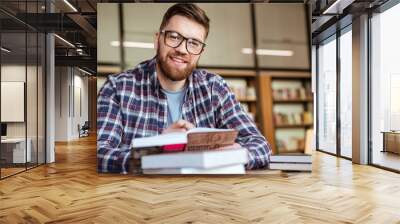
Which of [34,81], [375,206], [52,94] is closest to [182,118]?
[375,206]

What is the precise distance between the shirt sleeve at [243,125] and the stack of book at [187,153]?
1317 millimetres

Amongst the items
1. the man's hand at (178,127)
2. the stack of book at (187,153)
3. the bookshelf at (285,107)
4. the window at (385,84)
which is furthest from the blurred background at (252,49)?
the window at (385,84)

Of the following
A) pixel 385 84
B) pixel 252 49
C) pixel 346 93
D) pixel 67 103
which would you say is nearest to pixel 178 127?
pixel 252 49

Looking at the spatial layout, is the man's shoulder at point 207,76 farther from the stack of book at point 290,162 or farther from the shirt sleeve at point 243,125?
the stack of book at point 290,162

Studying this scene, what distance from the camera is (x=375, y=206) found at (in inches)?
163

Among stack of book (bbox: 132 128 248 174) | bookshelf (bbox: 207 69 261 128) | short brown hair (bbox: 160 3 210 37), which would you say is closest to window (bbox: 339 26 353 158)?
bookshelf (bbox: 207 69 261 128)

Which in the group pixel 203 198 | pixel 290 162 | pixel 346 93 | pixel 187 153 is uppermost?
pixel 346 93

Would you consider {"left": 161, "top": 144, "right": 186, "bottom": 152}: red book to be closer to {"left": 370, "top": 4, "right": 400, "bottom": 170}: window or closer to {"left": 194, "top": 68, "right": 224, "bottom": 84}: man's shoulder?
{"left": 194, "top": 68, "right": 224, "bottom": 84}: man's shoulder

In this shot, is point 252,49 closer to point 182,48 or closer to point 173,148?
point 182,48

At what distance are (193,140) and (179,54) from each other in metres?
1.21

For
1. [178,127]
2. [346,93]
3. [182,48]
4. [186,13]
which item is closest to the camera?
[178,127]

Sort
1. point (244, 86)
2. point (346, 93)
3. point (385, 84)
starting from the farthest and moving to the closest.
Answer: point (346, 93)
point (385, 84)
point (244, 86)

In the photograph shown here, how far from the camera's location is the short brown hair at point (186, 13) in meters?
3.18

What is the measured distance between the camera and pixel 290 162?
3.92 metres
